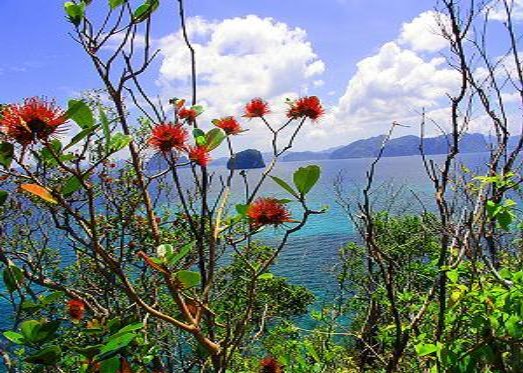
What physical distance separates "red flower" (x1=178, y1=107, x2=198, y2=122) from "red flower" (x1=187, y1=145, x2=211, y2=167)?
1.13 feet

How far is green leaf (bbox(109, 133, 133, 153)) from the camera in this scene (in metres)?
1.22

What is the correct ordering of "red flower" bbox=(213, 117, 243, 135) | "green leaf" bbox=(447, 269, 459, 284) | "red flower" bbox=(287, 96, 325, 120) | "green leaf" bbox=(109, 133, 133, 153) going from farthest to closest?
"red flower" bbox=(287, 96, 325, 120)
"red flower" bbox=(213, 117, 243, 135)
"green leaf" bbox=(447, 269, 459, 284)
"green leaf" bbox=(109, 133, 133, 153)

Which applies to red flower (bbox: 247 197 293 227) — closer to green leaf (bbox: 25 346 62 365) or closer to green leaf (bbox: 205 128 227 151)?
green leaf (bbox: 205 128 227 151)

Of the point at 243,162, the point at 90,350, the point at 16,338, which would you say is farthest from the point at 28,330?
the point at 243,162

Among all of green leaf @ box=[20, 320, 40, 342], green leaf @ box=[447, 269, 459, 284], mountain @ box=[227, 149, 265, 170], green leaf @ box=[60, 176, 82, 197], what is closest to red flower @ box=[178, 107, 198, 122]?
mountain @ box=[227, 149, 265, 170]

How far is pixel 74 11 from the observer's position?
1511 mm

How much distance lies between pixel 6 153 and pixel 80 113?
0.60 feet

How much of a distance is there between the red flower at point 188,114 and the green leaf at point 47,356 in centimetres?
107

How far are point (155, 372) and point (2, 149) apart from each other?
878 millimetres

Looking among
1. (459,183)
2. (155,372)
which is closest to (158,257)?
(155,372)

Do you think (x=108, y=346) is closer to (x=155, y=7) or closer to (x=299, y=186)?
(x=299, y=186)

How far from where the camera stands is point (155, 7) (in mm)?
1686

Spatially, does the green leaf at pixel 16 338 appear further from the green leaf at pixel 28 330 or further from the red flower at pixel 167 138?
the red flower at pixel 167 138

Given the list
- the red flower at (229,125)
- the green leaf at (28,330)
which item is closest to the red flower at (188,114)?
the red flower at (229,125)
